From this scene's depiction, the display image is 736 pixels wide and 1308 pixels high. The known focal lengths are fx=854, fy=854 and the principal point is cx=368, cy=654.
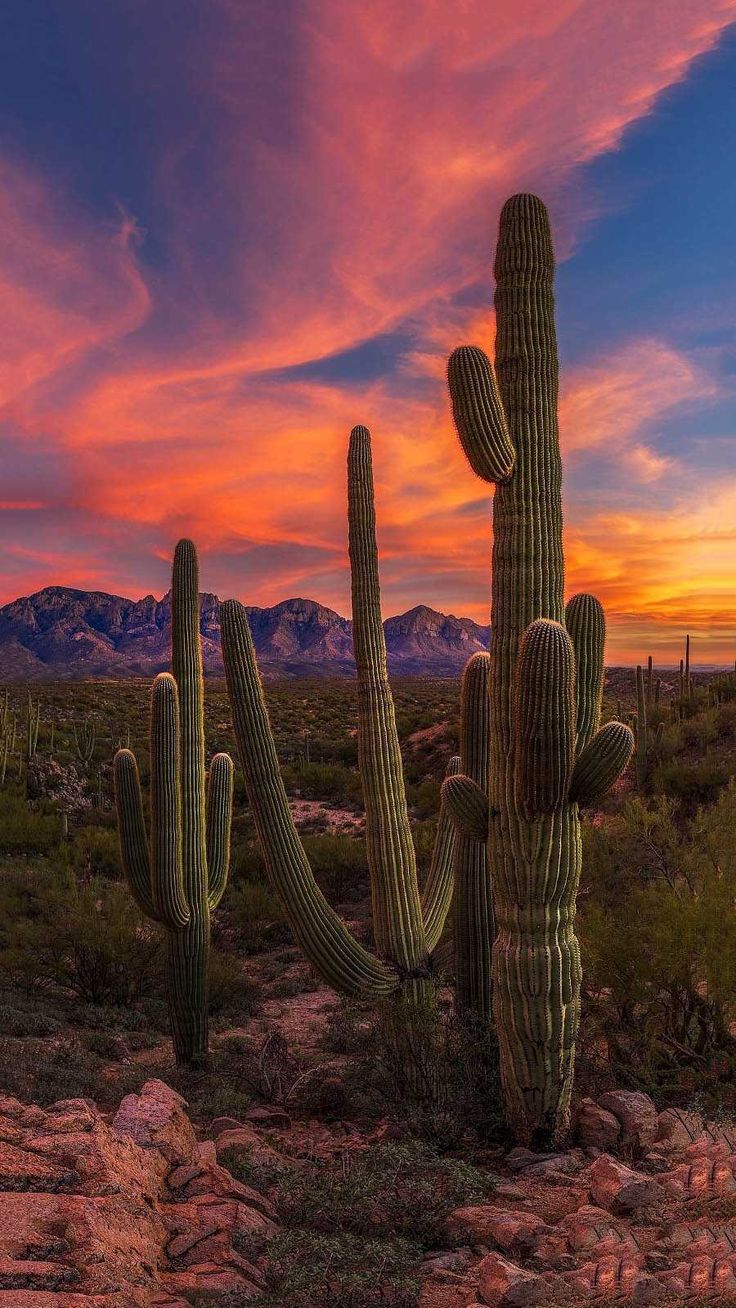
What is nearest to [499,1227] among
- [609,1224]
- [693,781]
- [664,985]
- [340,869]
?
[609,1224]

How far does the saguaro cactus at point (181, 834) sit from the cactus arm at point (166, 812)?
0.01 meters

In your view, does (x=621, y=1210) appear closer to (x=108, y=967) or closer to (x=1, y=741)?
(x=108, y=967)

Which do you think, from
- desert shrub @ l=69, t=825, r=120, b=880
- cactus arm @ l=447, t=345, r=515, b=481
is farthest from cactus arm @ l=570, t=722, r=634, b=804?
desert shrub @ l=69, t=825, r=120, b=880

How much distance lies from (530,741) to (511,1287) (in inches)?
132

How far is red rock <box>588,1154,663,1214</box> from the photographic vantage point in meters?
Result: 5.28

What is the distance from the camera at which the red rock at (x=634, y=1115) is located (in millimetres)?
6512

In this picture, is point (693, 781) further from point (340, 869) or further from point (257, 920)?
point (257, 920)

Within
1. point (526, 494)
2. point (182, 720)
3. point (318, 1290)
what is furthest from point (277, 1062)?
point (526, 494)

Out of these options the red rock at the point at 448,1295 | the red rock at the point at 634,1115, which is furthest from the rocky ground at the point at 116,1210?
the red rock at the point at 634,1115

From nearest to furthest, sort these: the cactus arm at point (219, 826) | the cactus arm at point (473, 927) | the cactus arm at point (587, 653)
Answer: the cactus arm at point (587, 653) → the cactus arm at point (473, 927) → the cactus arm at point (219, 826)

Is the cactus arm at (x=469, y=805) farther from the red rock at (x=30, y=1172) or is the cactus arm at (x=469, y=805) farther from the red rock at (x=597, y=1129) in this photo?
the red rock at (x=30, y=1172)

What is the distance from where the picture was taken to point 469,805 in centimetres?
730

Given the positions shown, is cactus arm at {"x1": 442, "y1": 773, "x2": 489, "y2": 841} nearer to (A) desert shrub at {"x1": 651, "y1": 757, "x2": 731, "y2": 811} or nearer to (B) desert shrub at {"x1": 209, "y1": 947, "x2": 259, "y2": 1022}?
(B) desert shrub at {"x1": 209, "y1": 947, "x2": 259, "y2": 1022}

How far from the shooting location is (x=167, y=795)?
9.70 meters
